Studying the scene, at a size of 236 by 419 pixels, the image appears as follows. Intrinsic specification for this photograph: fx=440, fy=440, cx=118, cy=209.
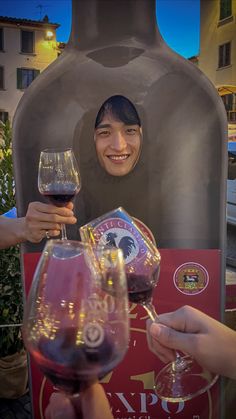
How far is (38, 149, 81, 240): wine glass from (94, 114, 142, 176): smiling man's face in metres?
0.21

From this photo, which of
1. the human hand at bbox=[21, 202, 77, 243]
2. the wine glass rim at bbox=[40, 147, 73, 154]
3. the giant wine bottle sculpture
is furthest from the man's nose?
the human hand at bbox=[21, 202, 77, 243]

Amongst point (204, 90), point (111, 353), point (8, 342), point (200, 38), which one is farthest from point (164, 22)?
point (8, 342)

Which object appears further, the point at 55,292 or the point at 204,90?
the point at 204,90

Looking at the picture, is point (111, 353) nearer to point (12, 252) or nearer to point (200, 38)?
point (200, 38)

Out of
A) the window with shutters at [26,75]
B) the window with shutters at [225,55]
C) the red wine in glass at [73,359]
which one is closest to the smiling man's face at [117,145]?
the window with shutters at [26,75]

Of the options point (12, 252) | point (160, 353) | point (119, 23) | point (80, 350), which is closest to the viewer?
point (80, 350)

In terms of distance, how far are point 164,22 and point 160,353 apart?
149 cm

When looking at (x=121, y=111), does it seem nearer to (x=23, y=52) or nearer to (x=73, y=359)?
(x=23, y=52)

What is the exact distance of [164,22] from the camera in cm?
208

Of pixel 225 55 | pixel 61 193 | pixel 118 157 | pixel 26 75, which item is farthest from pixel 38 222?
pixel 225 55

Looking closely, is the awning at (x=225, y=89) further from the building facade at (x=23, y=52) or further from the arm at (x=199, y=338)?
the arm at (x=199, y=338)

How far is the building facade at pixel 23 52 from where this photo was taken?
2131mm

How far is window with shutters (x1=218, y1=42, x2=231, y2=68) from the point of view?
2.13 metres

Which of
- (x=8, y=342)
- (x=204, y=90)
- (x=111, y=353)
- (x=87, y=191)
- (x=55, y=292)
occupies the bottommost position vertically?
(x=8, y=342)
